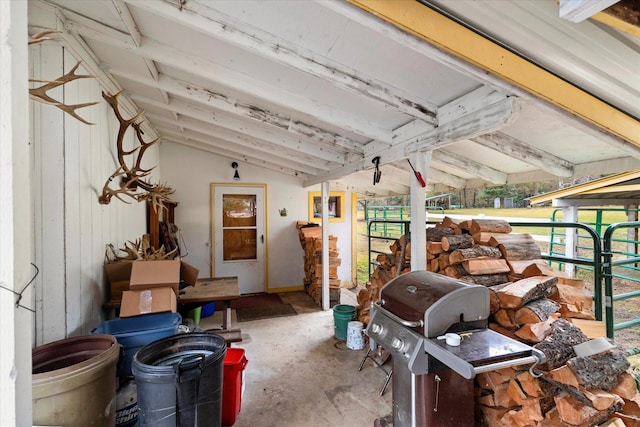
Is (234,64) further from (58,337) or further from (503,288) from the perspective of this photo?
(503,288)

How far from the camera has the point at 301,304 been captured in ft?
16.1

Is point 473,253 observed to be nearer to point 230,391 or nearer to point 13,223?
point 230,391

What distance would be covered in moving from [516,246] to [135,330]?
296cm

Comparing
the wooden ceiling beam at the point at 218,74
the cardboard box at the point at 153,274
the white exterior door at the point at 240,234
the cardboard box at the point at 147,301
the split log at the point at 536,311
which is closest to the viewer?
the split log at the point at 536,311

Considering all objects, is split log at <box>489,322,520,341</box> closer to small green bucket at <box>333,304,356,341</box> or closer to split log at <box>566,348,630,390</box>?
split log at <box>566,348,630,390</box>

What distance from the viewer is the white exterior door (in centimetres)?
537

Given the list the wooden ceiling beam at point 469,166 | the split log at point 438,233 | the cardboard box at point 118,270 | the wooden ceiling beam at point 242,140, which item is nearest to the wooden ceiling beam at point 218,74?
the wooden ceiling beam at point 469,166

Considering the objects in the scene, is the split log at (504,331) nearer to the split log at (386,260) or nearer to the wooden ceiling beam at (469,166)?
the split log at (386,260)

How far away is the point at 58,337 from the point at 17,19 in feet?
6.50

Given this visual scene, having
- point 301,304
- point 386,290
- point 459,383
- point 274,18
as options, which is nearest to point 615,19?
point 274,18

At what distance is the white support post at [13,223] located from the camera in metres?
0.66

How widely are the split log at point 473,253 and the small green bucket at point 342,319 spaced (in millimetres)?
1652

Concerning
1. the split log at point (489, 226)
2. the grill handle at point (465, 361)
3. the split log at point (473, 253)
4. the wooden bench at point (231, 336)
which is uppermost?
the split log at point (489, 226)

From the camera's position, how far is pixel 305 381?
269cm
